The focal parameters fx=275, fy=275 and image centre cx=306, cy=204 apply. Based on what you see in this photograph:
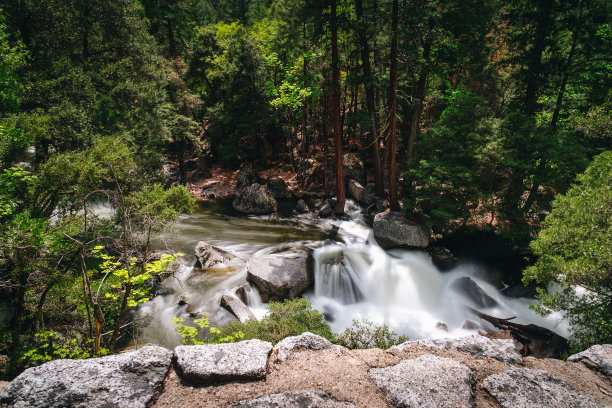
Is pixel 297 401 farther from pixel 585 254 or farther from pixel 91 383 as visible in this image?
pixel 585 254

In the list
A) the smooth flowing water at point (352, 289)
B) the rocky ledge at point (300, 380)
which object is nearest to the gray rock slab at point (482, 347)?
the rocky ledge at point (300, 380)

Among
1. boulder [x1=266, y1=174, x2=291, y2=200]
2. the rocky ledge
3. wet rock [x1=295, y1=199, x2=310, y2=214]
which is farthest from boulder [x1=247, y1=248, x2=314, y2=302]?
boulder [x1=266, y1=174, x2=291, y2=200]

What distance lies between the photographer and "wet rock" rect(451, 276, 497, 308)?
974cm

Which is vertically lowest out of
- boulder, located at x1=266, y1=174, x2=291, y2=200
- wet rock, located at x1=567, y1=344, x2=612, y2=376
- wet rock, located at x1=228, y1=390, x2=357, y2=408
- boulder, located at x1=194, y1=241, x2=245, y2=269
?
boulder, located at x1=194, y1=241, x2=245, y2=269

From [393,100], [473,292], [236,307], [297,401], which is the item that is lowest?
[473,292]

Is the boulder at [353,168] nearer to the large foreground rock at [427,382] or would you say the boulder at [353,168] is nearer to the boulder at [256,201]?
the boulder at [256,201]

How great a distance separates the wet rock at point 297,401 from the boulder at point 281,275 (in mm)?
6375

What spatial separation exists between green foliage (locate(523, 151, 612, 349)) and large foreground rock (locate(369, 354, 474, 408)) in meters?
4.21

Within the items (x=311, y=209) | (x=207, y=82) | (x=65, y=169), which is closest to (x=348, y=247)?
(x=311, y=209)

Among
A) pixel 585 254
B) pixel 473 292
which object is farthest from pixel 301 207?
pixel 585 254

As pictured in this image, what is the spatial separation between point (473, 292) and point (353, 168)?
34.6ft

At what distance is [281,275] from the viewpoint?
30.4ft

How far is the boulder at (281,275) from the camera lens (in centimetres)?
899

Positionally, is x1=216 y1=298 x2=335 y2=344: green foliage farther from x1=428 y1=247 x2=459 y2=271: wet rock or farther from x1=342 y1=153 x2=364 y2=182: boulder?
x1=342 y1=153 x2=364 y2=182: boulder
